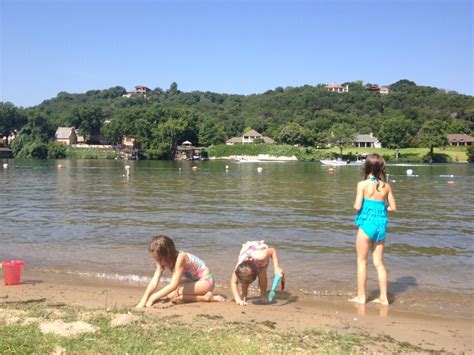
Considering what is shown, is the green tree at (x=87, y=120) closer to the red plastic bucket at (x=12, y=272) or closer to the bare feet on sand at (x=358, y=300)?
the red plastic bucket at (x=12, y=272)

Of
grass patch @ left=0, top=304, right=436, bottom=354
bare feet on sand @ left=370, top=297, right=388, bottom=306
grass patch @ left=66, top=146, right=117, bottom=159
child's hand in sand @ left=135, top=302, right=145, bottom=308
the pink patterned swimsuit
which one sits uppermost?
grass patch @ left=66, top=146, right=117, bottom=159

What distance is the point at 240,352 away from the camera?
483cm

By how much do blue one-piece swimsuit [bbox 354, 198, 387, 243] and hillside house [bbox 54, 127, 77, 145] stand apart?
141 meters

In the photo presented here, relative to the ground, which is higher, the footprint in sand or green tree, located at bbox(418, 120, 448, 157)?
green tree, located at bbox(418, 120, 448, 157)

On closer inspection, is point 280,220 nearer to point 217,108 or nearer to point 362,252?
point 362,252

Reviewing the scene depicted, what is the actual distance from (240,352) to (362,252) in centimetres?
356

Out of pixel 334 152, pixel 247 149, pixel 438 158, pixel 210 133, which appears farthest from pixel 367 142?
pixel 210 133

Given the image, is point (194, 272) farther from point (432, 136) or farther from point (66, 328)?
point (432, 136)

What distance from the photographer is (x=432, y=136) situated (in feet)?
348

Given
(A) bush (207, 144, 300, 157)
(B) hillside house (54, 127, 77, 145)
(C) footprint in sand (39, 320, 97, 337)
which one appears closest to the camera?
(C) footprint in sand (39, 320, 97, 337)

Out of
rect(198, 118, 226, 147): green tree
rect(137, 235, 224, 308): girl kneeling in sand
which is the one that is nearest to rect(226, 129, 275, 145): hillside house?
rect(198, 118, 226, 147): green tree

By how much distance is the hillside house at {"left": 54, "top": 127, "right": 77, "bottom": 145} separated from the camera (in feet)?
457

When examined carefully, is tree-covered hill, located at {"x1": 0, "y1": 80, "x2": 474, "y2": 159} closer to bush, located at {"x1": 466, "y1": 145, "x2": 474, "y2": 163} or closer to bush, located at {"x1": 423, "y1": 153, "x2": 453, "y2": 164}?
bush, located at {"x1": 423, "y1": 153, "x2": 453, "y2": 164}

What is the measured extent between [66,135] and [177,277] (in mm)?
143301
